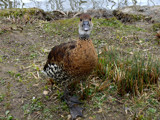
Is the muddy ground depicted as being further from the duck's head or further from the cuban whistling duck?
the duck's head

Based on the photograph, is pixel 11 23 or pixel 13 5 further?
pixel 13 5

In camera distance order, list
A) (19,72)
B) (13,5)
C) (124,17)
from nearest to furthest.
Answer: (19,72) < (124,17) < (13,5)

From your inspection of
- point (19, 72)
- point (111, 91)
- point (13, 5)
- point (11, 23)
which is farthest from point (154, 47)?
point (13, 5)

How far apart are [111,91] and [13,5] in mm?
6932

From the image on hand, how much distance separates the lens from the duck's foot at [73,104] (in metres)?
2.57

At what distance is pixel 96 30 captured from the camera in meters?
5.78

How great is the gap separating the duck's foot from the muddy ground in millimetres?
83

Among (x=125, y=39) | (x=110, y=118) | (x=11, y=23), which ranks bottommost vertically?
(x=110, y=118)

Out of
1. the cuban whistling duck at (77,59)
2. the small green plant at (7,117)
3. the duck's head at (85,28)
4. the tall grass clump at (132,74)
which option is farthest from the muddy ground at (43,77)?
the duck's head at (85,28)

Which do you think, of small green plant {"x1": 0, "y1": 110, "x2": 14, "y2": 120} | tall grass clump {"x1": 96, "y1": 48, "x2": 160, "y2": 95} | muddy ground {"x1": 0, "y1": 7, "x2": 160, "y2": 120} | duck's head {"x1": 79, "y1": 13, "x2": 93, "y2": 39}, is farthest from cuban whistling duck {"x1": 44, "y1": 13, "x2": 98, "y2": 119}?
small green plant {"x1": 0, "y1": 110, "x2": 14, "y2": 120}

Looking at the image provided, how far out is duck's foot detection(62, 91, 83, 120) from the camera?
257cm

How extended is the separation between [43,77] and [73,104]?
1.04 m

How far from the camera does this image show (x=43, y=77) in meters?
3.52

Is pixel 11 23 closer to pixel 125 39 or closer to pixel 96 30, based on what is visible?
pixel 96 30
